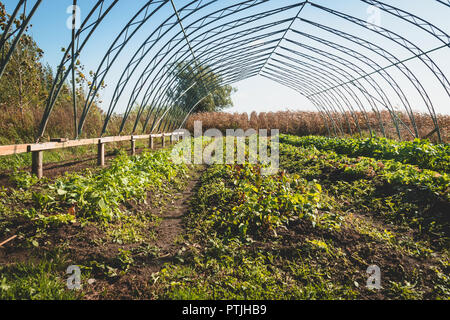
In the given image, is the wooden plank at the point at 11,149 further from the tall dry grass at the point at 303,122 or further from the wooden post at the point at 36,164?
the tall dry grass at the point at 303,122

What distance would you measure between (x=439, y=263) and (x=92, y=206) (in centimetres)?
429

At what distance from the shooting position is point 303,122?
23.0 metres

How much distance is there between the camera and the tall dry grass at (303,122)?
19.2 meters

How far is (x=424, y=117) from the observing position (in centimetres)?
1903

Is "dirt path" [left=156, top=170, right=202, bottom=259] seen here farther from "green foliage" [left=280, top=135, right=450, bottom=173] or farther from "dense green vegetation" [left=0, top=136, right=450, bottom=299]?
"green foliage" [left=280, top=135, right=450, bottom=173]

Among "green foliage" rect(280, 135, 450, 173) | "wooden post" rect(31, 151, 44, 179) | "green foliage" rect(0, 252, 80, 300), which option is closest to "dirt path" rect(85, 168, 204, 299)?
"green foliage" rect(0, 252, 80, 300)

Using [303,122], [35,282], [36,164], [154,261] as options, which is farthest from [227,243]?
[303,122]

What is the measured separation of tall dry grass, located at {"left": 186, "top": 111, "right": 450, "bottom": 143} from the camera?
19183 millimetres

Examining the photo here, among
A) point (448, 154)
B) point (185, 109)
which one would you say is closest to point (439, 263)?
point (448, 154)

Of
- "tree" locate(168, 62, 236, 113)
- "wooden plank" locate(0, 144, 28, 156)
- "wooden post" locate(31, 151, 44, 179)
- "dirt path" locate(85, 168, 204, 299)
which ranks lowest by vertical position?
"dirt path" locate(85, 168, 204, 299)

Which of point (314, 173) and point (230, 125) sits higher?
point (230, 125)

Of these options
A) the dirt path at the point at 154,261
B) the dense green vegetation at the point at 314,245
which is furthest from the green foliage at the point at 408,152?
the dirt path at the point at 154,261

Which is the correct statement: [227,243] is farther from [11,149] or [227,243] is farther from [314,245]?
[11,149]
